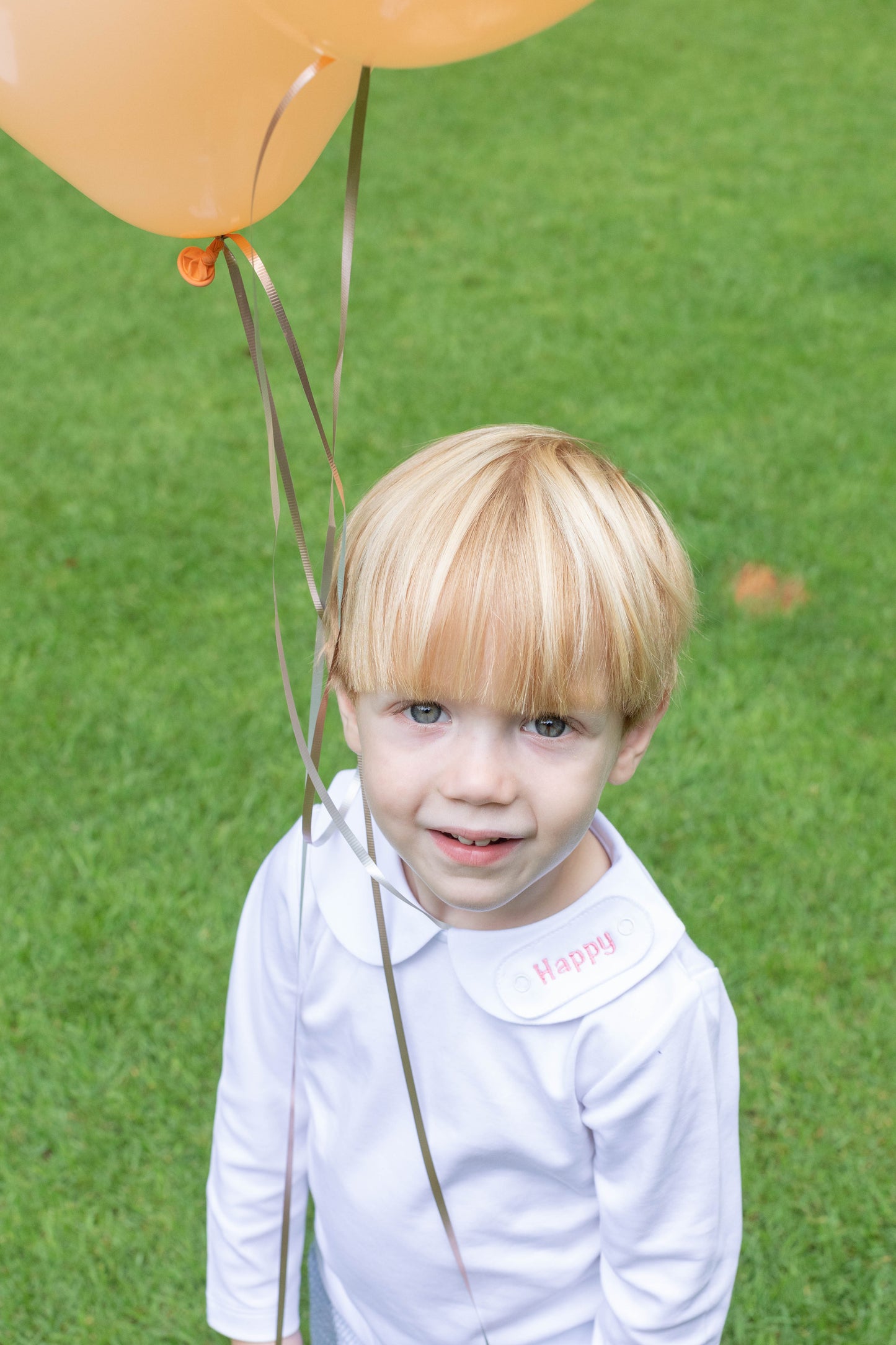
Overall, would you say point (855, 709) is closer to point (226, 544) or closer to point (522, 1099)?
point (226, 544)

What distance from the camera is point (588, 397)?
149 inches

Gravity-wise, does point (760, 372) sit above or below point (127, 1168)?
above

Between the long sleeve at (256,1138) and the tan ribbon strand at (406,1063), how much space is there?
13 centimetres

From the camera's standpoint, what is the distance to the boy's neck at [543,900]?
114 cm

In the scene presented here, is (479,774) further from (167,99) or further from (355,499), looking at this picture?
(355,499)

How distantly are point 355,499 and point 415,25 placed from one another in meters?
2.44

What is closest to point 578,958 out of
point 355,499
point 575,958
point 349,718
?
point 575,958

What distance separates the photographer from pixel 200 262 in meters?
1.08

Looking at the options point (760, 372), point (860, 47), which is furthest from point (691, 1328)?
point (860, 47)

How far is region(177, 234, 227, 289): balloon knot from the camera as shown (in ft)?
3.56

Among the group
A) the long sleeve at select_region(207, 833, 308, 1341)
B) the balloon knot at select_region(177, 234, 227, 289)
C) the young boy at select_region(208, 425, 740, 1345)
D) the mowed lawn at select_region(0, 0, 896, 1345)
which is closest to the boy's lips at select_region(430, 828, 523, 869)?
the young boy at select_region(208, 425, 740, 1345)

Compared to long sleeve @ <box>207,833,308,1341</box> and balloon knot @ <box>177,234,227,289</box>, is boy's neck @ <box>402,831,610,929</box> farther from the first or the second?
balloon knot @ <box>177,234,227,289</box>

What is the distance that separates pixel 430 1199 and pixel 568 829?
1.33 ft

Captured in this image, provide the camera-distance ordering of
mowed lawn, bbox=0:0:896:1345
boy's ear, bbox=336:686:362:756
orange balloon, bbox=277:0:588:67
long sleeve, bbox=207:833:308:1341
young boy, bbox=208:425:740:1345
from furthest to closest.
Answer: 1. mowed lawn, bbox=0:0:896:1345
2. long sleeve, bbox=207:833:308:1341
3. boy's ear, bbox=336:686:362:756
4. young boy, bbox=208:425:740:1345
5. orange balloon, bbox=277:0:588:67
